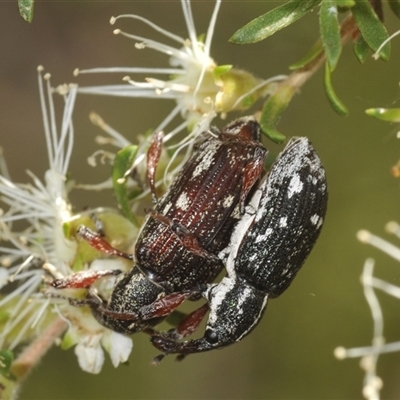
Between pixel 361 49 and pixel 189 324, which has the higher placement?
pixel 361 49

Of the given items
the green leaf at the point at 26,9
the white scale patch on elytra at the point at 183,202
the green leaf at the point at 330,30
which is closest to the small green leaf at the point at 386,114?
the green leaf at the point at 330,30

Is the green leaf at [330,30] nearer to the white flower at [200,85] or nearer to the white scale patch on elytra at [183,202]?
the white flower at [200,85]

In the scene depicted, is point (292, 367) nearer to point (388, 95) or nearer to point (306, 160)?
point (388, 95)

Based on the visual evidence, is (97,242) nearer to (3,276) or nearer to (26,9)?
(3,276)

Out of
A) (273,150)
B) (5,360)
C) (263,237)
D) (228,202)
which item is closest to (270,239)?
(263,237)

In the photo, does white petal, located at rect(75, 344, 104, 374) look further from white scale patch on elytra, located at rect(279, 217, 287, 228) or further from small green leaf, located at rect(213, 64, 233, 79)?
small green leaf, located at rect(213, 64, 233, 79)

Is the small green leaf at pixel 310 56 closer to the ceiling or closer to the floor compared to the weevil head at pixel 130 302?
closer to the ceiling
